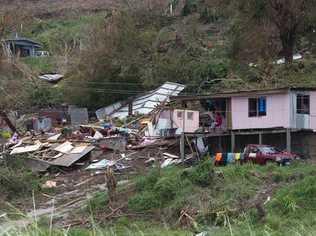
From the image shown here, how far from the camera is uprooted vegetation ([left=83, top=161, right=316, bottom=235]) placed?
68.8ft

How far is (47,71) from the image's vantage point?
2249 inches

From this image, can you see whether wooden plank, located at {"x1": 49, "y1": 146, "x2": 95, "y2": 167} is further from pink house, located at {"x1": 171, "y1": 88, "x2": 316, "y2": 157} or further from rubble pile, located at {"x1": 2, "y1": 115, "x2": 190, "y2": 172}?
pink house, located at {"x1": 171, "y1": 88, "x2": 316, "y2": 157}

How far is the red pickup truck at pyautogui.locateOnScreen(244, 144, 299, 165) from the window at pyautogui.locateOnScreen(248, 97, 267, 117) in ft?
10.5

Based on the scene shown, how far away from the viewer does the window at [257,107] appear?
103ft

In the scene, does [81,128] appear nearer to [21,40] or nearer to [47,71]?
[47,71]

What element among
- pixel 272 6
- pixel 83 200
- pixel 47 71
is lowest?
pixel 83 200

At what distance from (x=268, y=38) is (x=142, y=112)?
942 cm

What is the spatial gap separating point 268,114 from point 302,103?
175cm

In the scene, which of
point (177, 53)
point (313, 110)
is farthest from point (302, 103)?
point (177, 53)

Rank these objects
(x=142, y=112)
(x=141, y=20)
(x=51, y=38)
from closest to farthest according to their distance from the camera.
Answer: (x=142, y=112)
(x=141, y=20)
(x=51, y=38)

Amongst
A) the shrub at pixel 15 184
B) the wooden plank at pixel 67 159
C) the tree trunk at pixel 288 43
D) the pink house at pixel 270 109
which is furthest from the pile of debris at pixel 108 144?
the tree trunk at pixel 288 43

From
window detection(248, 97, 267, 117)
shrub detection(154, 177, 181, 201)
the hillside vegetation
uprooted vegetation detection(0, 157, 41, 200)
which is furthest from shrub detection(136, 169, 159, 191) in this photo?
the hillside vegetation

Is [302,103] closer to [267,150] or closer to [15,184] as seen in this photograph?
[267,150]

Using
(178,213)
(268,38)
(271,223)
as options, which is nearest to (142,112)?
(268,38)
